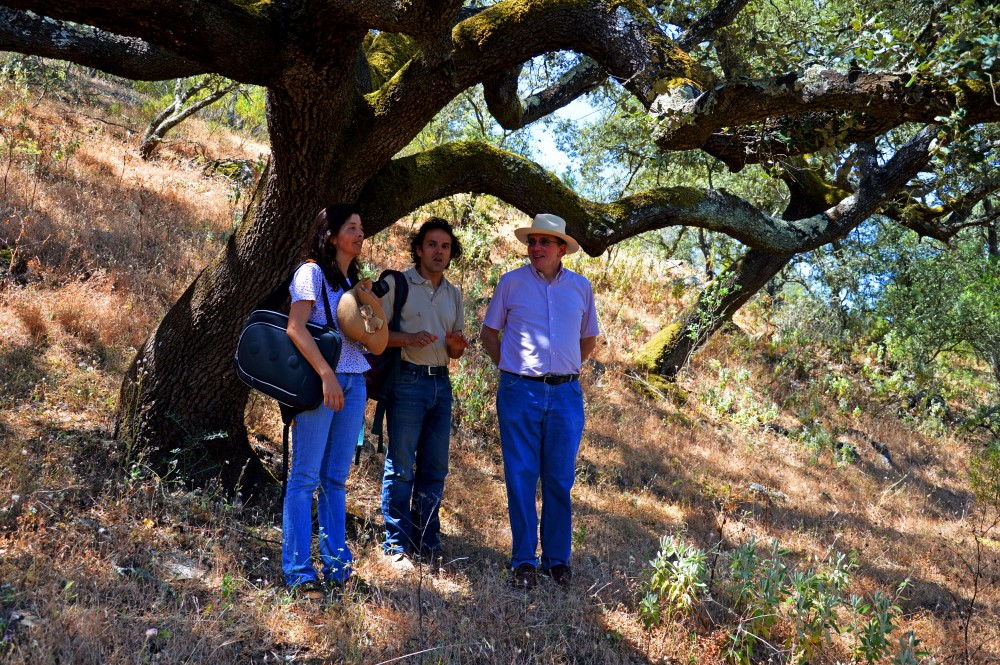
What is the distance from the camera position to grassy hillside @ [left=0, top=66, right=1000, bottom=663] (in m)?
3.83

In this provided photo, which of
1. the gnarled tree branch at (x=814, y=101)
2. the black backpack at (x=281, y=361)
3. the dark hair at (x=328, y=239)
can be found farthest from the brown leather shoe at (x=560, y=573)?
the gnarled tree branch at (x=814, y=101)

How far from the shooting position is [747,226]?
21.2 ft

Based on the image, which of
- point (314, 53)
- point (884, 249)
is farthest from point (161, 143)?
point (884, 249)

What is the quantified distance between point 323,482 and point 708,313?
23.0 ft

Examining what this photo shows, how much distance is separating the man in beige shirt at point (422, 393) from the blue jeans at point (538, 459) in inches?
17.8

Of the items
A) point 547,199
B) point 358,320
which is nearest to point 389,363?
point 358,320

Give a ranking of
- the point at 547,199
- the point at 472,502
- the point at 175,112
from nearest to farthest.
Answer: the point at 547,199, the point at 472,502, the point at 175,112

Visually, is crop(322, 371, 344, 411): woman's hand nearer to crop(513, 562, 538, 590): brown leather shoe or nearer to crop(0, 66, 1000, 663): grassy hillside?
crop(0, 66, 1000, 663): grassy hillside

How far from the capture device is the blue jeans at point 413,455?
4.87 metres

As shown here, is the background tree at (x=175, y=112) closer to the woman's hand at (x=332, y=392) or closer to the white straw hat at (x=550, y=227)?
the white straw hat at (x=550, y=227)

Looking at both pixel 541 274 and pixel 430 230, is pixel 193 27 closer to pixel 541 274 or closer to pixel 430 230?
pixel 430 230

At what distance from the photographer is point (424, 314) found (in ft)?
16.1

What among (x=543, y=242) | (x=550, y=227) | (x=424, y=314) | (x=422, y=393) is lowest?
(x=422, y=393)

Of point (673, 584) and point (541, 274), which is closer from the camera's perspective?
point (673, 584)
